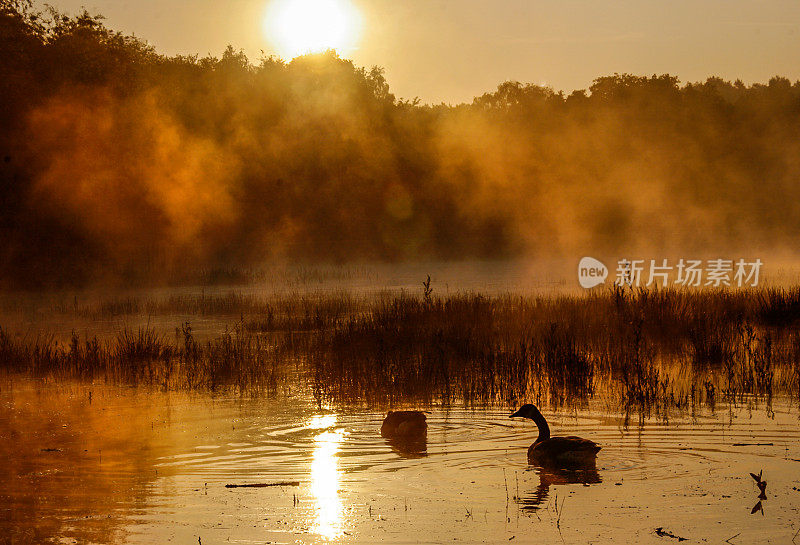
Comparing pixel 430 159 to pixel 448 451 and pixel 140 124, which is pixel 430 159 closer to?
pixel 140 124

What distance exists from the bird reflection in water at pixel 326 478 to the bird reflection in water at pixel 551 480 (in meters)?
1.50

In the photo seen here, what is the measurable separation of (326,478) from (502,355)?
22.0ft

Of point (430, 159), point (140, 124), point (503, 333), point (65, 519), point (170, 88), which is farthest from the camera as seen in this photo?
point (430, 159)

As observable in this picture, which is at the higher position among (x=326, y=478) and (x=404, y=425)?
(x=404, y=425)

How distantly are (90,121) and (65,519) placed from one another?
30.9 meters

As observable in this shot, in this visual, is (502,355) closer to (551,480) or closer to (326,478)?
(551,480)

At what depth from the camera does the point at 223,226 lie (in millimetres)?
50156

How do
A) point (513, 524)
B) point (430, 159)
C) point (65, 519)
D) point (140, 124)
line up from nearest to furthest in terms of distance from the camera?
1. point (513, 524)
2. point (65, 519)
3. point (140, 124)
4. point (430, 159)

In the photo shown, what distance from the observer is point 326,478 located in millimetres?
9234

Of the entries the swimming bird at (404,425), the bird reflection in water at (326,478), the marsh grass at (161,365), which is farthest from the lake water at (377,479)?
the marsh grass at (161,365)

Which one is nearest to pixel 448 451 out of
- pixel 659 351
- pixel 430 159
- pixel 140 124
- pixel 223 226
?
pixel 659 351

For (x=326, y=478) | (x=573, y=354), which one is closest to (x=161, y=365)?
(x=573, y=354)

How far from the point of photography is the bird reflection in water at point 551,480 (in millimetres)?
8352

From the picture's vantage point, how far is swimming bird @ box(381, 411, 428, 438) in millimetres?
10594
